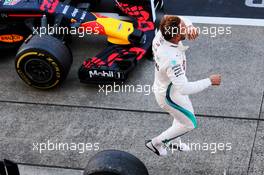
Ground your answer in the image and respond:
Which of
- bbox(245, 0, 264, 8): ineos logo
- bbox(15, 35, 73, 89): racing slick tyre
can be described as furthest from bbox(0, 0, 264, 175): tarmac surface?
bbox(245, 0, 264, 8): ineos logo

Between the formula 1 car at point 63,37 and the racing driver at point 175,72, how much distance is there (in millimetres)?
1881

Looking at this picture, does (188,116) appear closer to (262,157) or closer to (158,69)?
(158,69)

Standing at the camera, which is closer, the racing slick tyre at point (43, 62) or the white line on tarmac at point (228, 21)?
the racing slick tyre at point (43, 62)

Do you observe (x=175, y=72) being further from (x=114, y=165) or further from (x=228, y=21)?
(x=228, y=21)

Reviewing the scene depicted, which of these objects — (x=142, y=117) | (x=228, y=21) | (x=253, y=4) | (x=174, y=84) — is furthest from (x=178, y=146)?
(x=253, y=4)

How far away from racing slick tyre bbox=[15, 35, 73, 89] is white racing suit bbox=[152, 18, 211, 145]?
2051 mm

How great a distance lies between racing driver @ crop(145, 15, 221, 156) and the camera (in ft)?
18.3

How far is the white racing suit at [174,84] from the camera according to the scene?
5602mm

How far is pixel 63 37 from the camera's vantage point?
827 centimetres

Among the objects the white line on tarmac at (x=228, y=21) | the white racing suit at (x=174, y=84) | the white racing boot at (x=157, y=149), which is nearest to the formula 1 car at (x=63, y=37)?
the white line on tarmac at (x=228, y=21)

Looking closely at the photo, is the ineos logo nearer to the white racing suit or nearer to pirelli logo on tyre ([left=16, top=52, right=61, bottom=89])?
pirelli logo on tyre ([left=16, top=52, right=61, bottom=89])

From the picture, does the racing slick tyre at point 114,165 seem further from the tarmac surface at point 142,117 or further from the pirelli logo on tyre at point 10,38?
the pirelli logo on tyre at point 10,38

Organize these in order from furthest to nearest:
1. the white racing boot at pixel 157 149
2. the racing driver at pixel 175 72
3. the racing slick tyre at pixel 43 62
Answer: the racing slick tyre at pixel 43 62, the white racing boot at pixel 157 149, the racing driver at pixel 175 72

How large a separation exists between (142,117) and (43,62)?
5.18ft
